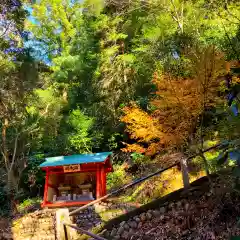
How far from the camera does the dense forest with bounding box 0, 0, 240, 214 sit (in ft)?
18.3

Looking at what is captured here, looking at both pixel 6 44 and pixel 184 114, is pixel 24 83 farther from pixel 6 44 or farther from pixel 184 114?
→ pixel 184 114

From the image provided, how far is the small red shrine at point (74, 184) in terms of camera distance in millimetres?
9117

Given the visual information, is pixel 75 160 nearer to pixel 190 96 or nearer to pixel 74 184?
pixel 74 184

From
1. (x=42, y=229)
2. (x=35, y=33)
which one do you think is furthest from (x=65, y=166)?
(x=35, y=33)

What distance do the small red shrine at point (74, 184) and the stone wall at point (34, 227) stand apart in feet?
3.03

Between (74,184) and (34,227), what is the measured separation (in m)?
3.15

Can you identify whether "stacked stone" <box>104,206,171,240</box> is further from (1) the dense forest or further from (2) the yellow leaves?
(2) the yellow leaves

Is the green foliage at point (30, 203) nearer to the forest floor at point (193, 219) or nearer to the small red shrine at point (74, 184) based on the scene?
the small red shrine at point (74, 184)

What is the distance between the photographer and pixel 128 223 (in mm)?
4133

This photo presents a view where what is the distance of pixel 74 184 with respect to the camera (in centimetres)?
1084

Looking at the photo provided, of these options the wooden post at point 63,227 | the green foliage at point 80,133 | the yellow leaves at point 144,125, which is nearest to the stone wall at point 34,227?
the wooden post at point 63,227

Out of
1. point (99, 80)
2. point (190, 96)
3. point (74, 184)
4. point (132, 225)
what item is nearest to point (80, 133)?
point (74, 184)

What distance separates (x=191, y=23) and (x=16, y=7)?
6.89 metres

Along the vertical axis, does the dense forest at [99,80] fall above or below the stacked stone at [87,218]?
above
